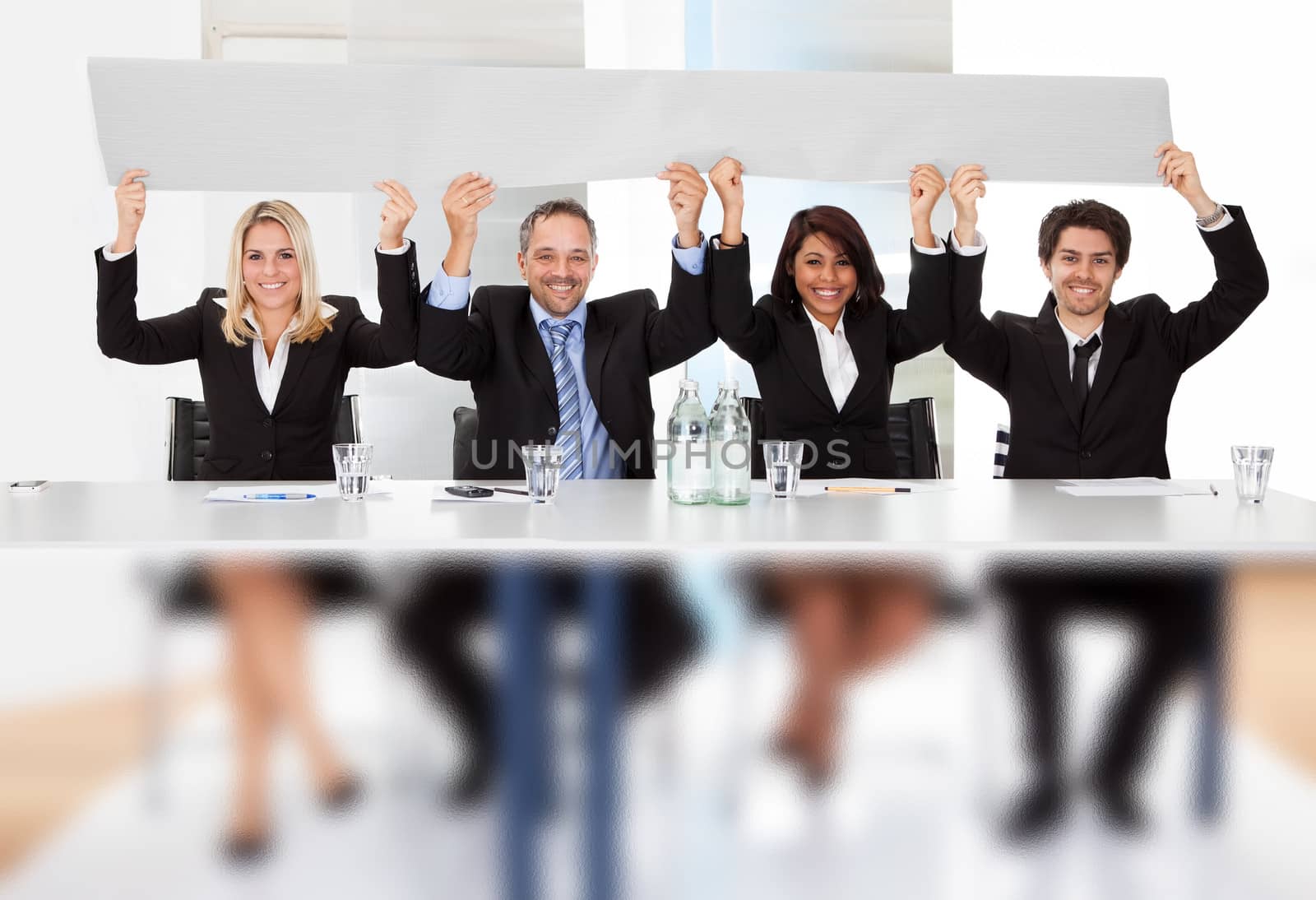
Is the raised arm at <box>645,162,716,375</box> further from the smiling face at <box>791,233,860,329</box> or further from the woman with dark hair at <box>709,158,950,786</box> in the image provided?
the smiling face at <box>791,233,860,329</box>

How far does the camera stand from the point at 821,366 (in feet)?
9.68

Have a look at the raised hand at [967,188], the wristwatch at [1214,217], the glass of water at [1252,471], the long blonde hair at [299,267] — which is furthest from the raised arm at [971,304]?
the long blonde hair at [299,267]

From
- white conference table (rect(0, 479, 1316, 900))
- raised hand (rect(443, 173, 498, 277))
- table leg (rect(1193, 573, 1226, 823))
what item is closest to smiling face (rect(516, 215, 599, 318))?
raised hand (rect(443, 173, 498, 277))

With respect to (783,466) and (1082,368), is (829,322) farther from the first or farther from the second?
(783,466)

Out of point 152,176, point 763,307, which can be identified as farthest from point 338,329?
point 763,307

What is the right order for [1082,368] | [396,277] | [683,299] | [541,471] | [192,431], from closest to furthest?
[541,471] → [396,277] → [683,299] → [1082,368] → [192,431]

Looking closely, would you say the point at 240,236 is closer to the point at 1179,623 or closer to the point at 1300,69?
the point at 1179,623

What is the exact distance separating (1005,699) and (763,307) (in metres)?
1.50

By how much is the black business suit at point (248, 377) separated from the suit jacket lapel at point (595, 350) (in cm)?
45

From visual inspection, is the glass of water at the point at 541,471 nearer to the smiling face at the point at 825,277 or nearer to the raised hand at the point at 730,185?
the raised hand at the point at 730,185

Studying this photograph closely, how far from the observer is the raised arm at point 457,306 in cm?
258

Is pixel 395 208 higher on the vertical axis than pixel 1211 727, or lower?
higher

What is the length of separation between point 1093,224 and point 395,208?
68.9 inches

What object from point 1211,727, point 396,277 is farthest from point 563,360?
point 1211,727
